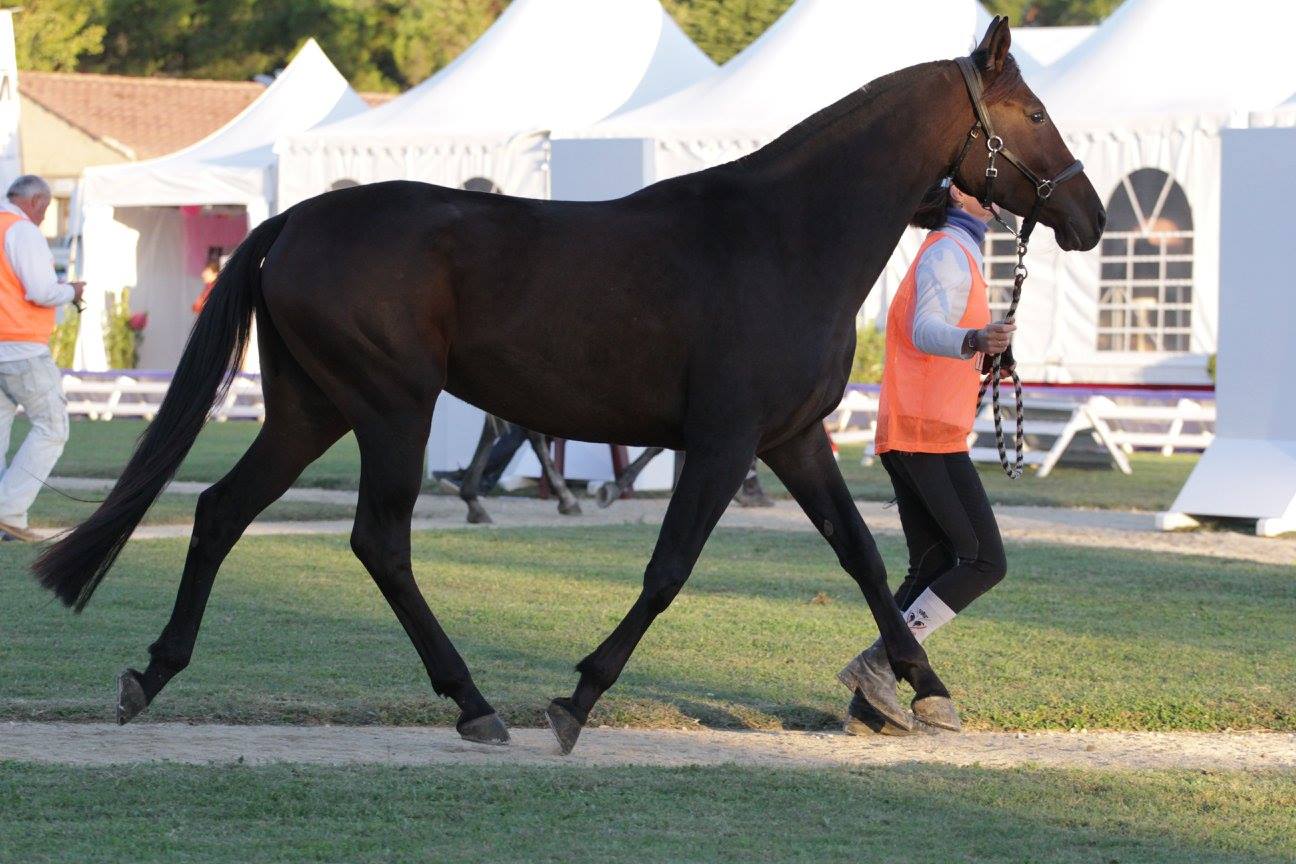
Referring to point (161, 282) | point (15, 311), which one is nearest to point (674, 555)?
point (15, 311)

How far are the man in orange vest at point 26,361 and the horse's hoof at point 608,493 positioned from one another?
13.3 ft

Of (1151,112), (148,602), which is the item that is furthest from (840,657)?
(1151,112)

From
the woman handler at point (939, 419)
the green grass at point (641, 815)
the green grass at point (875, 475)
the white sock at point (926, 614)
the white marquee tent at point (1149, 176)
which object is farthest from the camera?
the white marquee tent at point (1149, 176)

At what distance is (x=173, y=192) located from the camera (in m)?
27.3

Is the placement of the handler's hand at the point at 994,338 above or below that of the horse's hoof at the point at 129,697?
above

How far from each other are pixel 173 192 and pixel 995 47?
22.5m

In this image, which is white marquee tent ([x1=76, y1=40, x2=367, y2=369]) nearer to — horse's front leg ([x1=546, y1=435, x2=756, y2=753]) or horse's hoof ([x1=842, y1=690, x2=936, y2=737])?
horse's hoof ([x1=842, y1=690, x2=936, y2=737])

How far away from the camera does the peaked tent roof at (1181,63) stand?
20688 mm

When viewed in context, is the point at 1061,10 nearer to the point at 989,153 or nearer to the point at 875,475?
the point at 875,475

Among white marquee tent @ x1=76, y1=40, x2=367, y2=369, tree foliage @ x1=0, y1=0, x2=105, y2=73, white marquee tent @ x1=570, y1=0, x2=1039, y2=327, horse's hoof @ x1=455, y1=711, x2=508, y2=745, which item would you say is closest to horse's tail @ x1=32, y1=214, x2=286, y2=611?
horse's hoof @ x1=455, y1=711, x2=508, y2=745

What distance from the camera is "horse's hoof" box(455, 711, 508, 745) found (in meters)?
6.11

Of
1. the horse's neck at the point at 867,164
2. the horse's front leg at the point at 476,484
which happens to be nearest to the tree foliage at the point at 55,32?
the horse's front leg at the point at 476,484

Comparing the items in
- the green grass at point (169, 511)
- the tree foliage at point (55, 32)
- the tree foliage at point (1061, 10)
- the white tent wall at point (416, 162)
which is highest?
the tree foliage at point (1061, 10)

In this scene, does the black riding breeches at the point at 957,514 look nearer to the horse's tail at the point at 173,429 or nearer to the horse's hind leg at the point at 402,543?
the horse's hind leg at the point at 402,543
